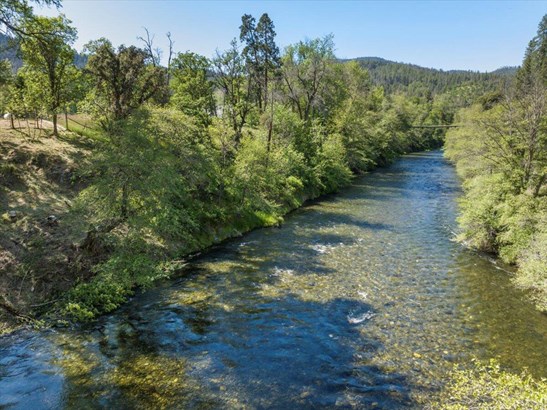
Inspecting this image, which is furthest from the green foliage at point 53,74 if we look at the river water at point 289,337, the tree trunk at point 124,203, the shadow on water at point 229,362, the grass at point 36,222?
the shadow on water at point 229,362

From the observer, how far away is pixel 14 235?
18594 millimetres

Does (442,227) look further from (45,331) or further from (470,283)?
(45,331)

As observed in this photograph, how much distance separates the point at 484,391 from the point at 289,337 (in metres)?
6.99

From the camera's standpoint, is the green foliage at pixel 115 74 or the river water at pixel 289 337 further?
the green foliage at pixel 115 74

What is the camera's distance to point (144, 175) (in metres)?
19.1

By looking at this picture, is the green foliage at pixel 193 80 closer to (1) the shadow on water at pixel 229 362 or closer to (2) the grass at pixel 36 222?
(2) the grass at pixel 36 222

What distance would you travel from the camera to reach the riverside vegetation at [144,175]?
17531mm

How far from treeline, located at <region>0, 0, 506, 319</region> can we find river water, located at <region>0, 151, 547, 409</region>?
2610 mm

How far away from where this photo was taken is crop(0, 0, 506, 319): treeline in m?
18.6

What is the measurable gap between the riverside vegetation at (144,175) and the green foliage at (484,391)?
21 centimetres

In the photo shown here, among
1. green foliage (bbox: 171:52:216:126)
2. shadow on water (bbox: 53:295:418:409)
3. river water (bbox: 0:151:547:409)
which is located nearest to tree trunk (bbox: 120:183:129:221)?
river water (bbox: 0:151:547:409)

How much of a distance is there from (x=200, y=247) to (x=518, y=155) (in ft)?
81.6

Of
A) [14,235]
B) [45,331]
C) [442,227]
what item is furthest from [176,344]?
[442,227]

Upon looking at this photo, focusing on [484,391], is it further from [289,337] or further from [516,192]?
[516,192]
